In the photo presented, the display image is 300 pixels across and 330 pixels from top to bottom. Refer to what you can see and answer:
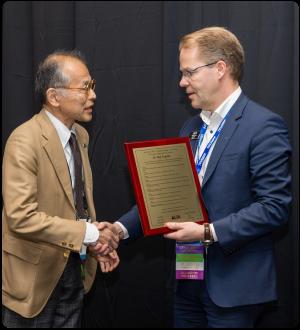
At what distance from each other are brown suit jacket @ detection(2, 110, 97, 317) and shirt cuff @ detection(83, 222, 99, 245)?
3 cm

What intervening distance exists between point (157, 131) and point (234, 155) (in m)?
0.78

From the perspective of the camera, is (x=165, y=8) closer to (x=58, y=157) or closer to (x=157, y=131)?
(x=157, y=131)

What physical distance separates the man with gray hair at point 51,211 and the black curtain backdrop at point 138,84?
14.9 inches

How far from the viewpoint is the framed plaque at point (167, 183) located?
186cm

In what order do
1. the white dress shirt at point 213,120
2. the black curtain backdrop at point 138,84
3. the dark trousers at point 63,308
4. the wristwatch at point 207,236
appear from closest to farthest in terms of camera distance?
the wristwatch at point 207,236 < the white dress shirt at point 213,120 < the dark trousers at point 63,308 < the black curtain backdrop at point 138,84

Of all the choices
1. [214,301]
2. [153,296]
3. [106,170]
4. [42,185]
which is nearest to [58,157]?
[42,185]

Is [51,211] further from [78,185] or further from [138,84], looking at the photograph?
[138,84]

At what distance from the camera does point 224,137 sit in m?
1.83

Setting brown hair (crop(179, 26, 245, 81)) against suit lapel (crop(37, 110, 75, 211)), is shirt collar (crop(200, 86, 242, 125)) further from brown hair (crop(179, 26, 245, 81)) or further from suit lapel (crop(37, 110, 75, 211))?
suit lapel (crop(37, 110, 75, 211))

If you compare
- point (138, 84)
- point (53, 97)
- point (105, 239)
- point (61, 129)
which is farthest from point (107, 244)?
point (138, 84)

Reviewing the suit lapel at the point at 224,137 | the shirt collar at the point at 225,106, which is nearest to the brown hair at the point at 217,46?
the shirt collar at the point at 225,106

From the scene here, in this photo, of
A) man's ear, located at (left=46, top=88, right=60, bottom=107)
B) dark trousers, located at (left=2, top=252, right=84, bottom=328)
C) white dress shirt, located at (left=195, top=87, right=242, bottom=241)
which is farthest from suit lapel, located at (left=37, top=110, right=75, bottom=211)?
white dress shirt, located at (left=195, top=87, right=242, bottom=241)

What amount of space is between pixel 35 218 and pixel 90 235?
24 cm

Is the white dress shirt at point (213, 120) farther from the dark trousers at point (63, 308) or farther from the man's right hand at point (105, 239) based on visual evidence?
the dark trousers at point (63, 308)
